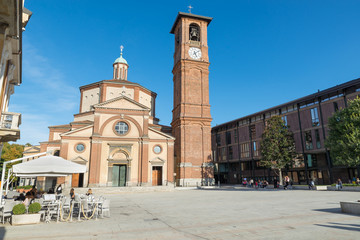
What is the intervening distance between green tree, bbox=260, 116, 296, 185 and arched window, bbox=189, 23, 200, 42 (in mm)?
18144

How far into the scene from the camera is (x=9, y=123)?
964cm

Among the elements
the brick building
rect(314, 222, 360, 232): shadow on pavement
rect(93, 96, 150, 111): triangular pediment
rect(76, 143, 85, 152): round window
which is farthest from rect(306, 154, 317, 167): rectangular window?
rect(76, 143, 85, 152): round window

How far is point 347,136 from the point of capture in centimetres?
2072

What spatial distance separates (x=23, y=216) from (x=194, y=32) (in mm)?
35831

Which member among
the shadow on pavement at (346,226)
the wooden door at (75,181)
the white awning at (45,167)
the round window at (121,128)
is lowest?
the shadow on pavement at (346,226)

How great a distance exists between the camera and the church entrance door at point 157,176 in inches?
1224

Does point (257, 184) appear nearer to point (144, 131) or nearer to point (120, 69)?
point (144, 131)

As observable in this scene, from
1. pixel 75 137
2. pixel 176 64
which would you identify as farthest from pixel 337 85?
pixel 75 137

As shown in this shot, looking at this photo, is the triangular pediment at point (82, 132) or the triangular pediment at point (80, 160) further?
the triangular pediment at point (82, 132)

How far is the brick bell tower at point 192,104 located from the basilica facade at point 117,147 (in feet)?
9.82

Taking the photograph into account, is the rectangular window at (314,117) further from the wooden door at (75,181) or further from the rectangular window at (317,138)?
the wooden door at (75,181)

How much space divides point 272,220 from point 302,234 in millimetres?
1949

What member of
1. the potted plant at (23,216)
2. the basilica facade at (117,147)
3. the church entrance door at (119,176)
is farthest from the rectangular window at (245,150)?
the potted plant at (23,216)

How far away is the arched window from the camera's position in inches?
1511
